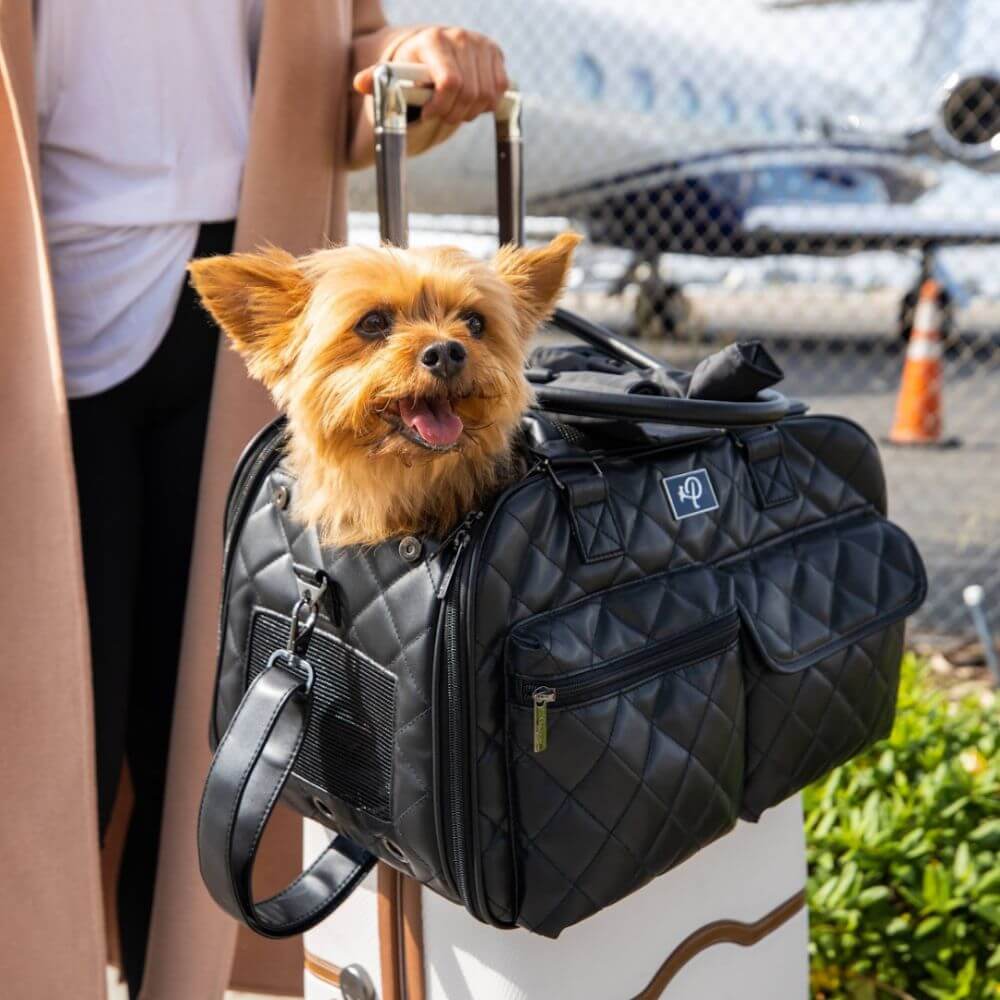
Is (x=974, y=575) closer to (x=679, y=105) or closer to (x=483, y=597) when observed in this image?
(x=483, y=597)

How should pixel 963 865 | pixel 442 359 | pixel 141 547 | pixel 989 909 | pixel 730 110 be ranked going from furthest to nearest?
pixel 730 110
pixel 963 865
pixel 989 909
pixel 141 547
pixel 442 359

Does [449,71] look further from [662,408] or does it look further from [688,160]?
[688,160]

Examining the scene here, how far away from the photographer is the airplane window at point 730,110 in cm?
1096

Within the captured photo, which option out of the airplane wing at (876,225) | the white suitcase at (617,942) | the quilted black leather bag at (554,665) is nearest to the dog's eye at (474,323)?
the quilted black leather bag at (554,665)

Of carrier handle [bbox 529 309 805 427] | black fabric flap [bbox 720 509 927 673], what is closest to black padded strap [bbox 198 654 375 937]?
carrier handle [bbox 529 309 805 427]

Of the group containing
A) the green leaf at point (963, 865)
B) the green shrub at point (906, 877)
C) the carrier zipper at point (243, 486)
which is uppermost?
the carrier zipper at point (243, 486)

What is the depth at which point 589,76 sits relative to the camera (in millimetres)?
10047

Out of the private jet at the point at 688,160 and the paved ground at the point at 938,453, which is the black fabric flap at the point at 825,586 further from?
→ the private jet at the point at 688,160

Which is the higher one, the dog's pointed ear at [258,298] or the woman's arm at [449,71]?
the woman's arm at [449,71]

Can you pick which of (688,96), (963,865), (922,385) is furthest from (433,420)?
(688,96)

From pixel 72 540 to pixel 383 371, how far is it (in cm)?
60

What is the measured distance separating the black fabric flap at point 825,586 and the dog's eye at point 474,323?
1.29ft

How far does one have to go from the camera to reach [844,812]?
2.22m

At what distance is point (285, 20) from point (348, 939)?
1.11 metres
